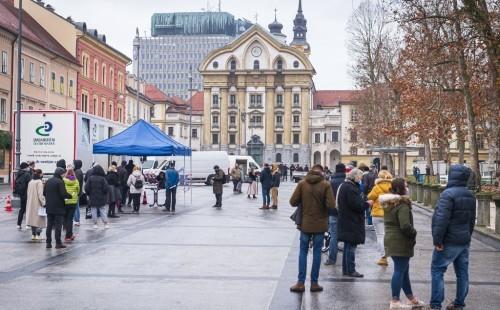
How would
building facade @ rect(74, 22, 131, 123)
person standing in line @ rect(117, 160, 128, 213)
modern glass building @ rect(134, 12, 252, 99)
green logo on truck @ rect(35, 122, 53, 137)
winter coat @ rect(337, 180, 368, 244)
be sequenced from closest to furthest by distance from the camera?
1. winter coat @ rect(337, 180, 368, 244)
2. person standing in line @ rect(117, 160, 128, 213)
3. green logo on truck @ rect(35, 122, 53, 137)
4. building facade @ rect(74, 22, 131, 123)
5. modern glass building @ rect(134, 12, 252, 99)

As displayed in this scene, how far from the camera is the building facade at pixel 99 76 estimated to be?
2504 inches

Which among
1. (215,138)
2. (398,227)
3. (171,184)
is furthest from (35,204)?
(215,138)

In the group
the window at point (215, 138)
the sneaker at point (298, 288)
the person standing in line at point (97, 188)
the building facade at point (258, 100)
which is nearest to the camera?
A: the sneaker at point (298, 288)

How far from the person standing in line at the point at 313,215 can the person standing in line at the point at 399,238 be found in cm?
128

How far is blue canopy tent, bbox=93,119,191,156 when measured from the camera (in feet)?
92.0

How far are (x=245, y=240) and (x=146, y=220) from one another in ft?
20.8

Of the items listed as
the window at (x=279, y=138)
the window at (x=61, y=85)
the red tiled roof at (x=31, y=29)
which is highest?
the red tiled roof at (x=31, y=29)

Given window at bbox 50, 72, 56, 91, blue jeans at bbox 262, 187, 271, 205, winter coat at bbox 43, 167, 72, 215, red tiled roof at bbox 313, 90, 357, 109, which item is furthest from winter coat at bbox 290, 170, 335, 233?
red tiled roof at bbox 313, 90, 357, 109

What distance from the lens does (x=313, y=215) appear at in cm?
1073

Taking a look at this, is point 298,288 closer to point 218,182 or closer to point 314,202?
point 314,202

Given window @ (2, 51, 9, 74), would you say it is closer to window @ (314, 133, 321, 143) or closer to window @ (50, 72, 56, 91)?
window @ (50, 72, 56, 91)

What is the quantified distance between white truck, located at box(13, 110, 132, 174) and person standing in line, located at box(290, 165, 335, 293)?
17686 millimetres

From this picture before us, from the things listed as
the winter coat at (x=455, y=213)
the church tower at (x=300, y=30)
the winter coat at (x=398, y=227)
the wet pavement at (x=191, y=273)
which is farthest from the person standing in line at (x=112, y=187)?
the church tower at (x=300, y=30)

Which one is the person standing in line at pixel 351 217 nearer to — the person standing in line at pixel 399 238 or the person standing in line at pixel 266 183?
the person standing in line at pixel 399 238
